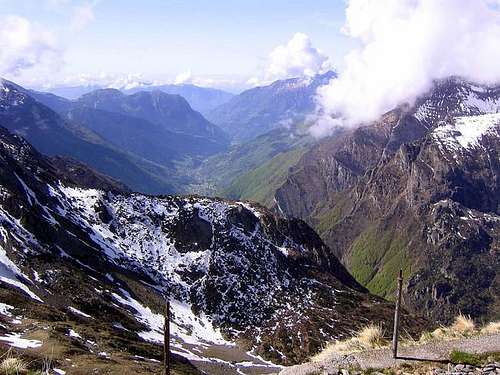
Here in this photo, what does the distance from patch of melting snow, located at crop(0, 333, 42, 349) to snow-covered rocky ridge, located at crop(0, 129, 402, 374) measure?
23.6 meters

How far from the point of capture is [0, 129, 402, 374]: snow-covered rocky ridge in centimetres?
9969

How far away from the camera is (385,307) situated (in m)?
154

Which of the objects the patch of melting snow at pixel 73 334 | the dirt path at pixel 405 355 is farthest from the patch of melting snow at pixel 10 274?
the dirt path at pixel 405 355

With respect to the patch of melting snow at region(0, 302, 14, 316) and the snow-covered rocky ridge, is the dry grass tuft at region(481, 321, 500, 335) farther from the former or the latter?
the snow-covered rocky ridge

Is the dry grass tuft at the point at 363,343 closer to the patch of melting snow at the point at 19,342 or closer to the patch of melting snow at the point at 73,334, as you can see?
the patch of melting snow at the point at 19,342

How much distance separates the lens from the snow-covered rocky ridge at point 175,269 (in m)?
99.7

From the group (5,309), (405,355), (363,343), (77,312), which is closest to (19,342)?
(5,309)

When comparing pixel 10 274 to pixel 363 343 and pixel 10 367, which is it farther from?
pixel 363 343

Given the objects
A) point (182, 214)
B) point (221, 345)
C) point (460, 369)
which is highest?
point (182, 214)

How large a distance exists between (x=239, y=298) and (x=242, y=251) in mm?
18707

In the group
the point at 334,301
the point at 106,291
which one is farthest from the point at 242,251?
the point at 106,291

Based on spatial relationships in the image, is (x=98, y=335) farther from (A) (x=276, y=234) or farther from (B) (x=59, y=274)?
(A) (x=276, y=234)

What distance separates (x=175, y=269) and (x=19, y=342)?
8737 cm

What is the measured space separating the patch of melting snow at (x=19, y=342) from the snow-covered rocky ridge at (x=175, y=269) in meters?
23.6
